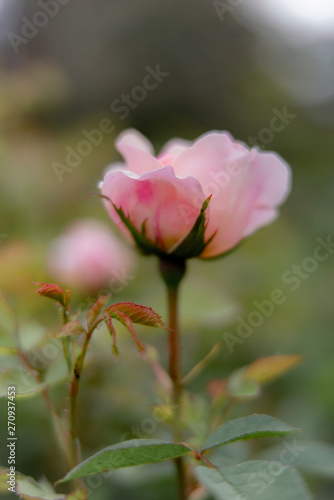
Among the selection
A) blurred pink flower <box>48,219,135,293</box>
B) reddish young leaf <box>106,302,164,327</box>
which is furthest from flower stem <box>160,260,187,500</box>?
blurred pink flower <box>48,219,135,293</box>

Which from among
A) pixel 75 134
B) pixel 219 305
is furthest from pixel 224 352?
pixel 75 134

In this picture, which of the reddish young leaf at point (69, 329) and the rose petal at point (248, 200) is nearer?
the reddish young leaf at point (69, 329)

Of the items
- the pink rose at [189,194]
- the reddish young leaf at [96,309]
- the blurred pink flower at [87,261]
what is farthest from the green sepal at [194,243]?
Result: the blurred pink flower at [87,261]

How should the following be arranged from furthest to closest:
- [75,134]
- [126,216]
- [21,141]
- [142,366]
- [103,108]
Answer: [103,108] → [75,134] → [21,141] → [142,366] → [126,216]

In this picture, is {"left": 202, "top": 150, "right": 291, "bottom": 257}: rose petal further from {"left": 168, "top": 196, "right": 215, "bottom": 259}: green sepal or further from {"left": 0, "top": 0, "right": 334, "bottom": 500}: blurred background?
{"left": 0, "top": 0, "right": 334, "bottom": 500}: blurred background

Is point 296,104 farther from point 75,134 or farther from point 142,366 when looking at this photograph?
point 142,366

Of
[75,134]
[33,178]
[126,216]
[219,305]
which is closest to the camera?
[126,216]

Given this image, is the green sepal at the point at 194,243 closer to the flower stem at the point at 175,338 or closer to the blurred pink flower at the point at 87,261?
the flower stem at the point at 175,338
